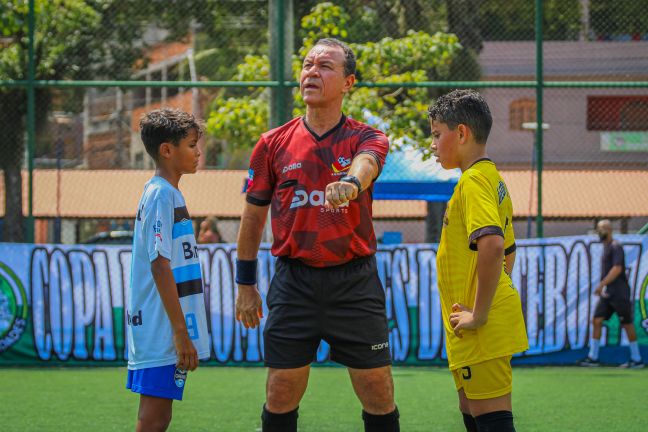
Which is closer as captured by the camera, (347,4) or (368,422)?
(368,422)

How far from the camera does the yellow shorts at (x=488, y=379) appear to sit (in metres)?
4.21

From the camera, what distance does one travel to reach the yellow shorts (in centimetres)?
421

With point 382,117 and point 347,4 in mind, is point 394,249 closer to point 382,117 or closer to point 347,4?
point 382,117

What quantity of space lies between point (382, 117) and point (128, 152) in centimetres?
819

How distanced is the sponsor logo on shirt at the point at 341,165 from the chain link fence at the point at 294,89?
21.0 ft

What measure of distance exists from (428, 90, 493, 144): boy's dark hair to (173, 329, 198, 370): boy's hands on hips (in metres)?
1.49

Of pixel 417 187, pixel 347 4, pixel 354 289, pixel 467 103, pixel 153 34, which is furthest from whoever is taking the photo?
pixel 153 34

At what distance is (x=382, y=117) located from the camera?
531 inches

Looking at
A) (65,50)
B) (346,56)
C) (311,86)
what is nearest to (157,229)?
(311,86)

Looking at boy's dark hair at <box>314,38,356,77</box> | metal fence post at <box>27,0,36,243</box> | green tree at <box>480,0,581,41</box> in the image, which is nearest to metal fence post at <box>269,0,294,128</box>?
metal fence post at <box>27,0,36,243</box>

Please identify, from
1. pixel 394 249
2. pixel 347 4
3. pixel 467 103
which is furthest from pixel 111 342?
pixel 467 103

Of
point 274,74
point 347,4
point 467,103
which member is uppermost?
point 347,4

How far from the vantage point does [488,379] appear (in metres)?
4.22

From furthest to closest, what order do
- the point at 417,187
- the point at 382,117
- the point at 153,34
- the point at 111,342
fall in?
1. the point at 153,34
2. the point at 382,117
3. the point at 417,187
4. the point at 111,342
